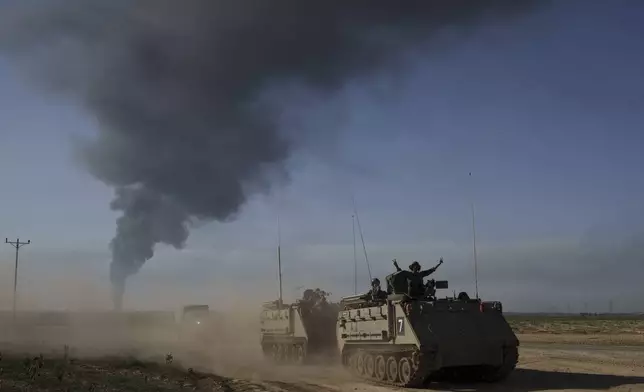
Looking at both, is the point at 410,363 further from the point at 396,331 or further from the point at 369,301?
the point at 369,301

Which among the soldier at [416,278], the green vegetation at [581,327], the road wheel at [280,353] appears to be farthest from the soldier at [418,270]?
the green vegetation at [581,327]

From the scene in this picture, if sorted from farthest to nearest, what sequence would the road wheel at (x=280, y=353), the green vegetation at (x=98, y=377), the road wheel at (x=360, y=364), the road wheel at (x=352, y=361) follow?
the road wheel at (x=280, y=353) < the road wheel at (x=352, y=361) < the road wheel at (x=360, y=364) < the green vegetation at (x=98, y=377)

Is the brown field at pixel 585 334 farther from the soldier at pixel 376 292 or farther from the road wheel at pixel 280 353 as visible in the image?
the soldier at pixel 376 292

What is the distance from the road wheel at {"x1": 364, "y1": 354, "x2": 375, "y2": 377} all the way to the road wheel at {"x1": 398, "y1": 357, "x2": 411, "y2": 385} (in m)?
2.08

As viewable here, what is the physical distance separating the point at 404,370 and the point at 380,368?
1803 millimetres

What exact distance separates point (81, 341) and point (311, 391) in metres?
27.7

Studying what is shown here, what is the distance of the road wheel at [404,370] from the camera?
65.8 ft

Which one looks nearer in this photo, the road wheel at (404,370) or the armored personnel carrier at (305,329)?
the road wheel at (404,370)

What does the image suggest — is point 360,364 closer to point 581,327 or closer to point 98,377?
point 98,377

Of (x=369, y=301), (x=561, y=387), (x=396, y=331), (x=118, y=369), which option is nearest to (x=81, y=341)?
(x=118, y=369)

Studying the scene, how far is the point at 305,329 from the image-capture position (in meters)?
29.3

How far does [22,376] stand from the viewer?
17.8 metres

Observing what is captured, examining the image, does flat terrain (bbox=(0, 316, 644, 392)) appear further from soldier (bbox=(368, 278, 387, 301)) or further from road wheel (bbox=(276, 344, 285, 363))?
soldier (bbox=(368, 278, 387, 301))

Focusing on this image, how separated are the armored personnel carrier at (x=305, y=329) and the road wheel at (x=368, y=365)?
19.3 feet
